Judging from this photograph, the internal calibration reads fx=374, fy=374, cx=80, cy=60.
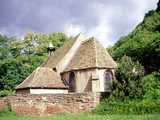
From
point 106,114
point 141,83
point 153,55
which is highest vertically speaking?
point 153,55

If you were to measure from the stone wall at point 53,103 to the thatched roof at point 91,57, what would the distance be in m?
8.66

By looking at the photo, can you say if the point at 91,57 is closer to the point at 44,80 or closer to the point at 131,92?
the point at 44,80

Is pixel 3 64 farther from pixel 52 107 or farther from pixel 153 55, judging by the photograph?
pixel 52 107

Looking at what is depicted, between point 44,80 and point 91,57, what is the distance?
6353 millimetres

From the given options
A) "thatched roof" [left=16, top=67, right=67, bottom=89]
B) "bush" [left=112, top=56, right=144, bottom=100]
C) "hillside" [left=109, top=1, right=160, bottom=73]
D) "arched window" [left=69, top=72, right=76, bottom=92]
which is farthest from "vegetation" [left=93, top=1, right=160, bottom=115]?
"thatched roof" [left=16, top=67, right=67, bottom=89]

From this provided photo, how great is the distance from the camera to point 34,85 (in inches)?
1735

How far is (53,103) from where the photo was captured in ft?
121

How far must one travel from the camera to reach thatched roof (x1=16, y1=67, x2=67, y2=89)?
146ft

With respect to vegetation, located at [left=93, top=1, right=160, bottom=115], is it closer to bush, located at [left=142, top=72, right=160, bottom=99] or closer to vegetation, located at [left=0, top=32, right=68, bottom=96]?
bush, located at [left=142, top=72, right=160, bottom=99]

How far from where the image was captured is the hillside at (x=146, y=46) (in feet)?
179

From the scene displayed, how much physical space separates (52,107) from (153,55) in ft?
74.9

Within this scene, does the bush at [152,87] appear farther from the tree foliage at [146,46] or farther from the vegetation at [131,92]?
the tree foliage at [146,46]

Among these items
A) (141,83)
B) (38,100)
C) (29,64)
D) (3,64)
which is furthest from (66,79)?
(29,64)

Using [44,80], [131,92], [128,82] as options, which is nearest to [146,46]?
[44,80]
